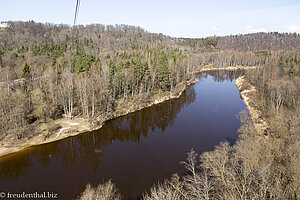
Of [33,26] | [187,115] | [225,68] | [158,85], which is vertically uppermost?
[33,26]

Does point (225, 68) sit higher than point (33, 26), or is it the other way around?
point (33, 26)

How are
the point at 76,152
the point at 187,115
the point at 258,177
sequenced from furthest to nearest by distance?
the point at 187,115 → the point at 76,152 → the point at 258,177

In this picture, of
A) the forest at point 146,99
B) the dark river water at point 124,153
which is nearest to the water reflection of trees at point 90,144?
the dark river water at point 124,153

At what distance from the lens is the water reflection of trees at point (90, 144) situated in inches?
834

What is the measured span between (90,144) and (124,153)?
18.0ft

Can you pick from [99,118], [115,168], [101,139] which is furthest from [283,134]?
[99,118]

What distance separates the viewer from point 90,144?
85.3 feet

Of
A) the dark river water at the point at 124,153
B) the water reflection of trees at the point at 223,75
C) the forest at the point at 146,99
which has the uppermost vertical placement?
the water reflection of trees at the point at 223,75

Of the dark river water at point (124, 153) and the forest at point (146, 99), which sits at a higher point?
the forest at point (146, 99)

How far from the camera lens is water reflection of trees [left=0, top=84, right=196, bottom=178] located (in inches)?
834

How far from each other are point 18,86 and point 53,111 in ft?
29.0

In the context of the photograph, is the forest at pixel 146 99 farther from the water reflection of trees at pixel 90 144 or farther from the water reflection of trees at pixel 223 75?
the water reflection of trees at pixel 223 75

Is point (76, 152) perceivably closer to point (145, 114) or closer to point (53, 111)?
point (53, 111)

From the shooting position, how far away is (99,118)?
106 ft
